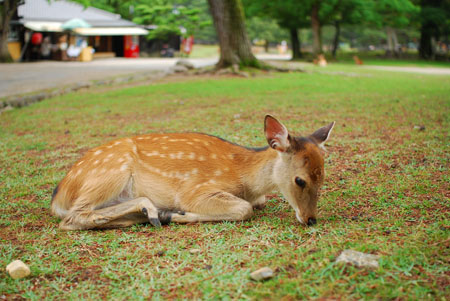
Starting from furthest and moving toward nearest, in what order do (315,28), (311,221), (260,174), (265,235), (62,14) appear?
(62,14)
(315,28)
(260,174)
(311,221)
(265,235)

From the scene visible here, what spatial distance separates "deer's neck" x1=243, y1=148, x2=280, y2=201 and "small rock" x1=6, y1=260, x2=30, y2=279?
1.86 metres

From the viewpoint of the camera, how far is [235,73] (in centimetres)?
1620

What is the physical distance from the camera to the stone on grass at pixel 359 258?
273cm

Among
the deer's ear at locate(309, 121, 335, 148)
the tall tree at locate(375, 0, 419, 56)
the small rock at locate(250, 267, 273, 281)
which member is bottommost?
the small rock at locate(250, 267, 273, 281)

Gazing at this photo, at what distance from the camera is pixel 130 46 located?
41.9m

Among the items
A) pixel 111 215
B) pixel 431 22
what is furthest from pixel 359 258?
pixel 431 22

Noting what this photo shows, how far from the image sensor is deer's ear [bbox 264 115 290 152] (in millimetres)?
3643

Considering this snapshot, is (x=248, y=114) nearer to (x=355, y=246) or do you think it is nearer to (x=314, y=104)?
(x=314, y=104)

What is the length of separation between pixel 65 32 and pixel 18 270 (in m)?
35.8

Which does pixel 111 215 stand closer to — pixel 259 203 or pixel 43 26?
pixel 259 203

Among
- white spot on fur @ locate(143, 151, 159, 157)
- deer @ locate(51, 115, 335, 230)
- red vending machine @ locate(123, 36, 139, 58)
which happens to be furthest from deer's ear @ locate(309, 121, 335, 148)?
red vending machine @ locate(123, 36, 139, 58)

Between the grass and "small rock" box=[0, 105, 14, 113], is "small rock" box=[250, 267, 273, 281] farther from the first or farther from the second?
"small rock" box=[0, 105, 14, 113]

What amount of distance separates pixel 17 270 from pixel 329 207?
2425mm

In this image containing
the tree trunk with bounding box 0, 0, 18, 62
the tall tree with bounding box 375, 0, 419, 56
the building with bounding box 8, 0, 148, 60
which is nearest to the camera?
the tree trunk with bounding box 0, 0, 18, 62
